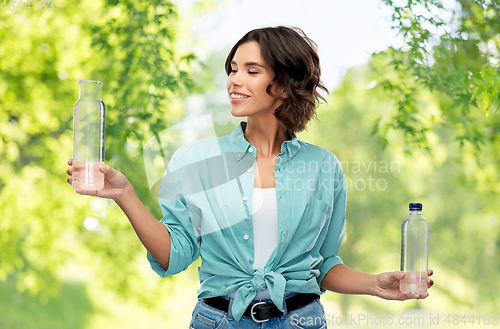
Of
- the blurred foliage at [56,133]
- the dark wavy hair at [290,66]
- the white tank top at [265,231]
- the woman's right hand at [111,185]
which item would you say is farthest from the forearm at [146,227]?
the blurred foliage at [56,133]

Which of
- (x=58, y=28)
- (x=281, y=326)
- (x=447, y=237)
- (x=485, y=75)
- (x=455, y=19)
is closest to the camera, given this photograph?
(x=281, y=326)

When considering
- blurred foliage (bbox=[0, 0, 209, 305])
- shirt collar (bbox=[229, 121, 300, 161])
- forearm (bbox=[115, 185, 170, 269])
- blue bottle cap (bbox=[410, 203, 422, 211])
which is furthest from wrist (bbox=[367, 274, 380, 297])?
blurred foliage (bbox=[0, 0, 209, 305])

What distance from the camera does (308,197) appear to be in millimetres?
1298

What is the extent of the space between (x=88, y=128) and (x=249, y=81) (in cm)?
49

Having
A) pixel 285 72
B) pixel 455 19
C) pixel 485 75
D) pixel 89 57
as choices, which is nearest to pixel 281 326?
pixel 285 72

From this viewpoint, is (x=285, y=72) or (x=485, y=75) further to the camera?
(x=485, y=75)

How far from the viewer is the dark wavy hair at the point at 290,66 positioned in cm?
130

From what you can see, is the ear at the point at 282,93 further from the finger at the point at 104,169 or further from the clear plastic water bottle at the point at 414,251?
the finger at the point at 104,169

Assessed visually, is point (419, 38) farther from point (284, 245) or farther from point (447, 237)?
point (447, 237)

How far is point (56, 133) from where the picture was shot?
4.77m

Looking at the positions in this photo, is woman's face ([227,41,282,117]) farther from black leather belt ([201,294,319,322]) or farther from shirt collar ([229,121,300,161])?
black leather belt ([201,294,319,322])

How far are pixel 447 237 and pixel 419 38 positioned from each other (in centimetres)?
→ 736

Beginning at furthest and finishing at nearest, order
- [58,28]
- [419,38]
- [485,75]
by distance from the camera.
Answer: [58,28]
[419,38]
[485,75]

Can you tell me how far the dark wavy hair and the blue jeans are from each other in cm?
60
